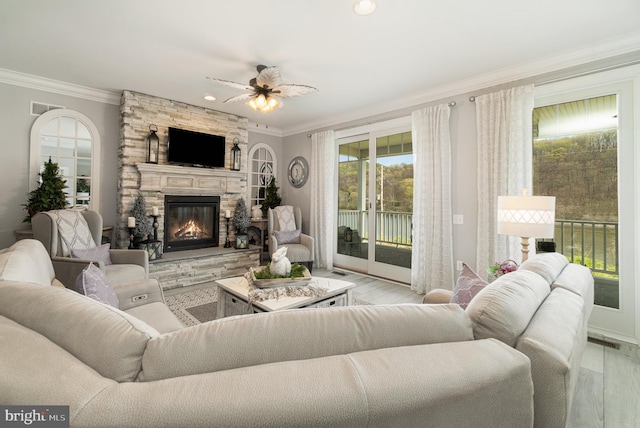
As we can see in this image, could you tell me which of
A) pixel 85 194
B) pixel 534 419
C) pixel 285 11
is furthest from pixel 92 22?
pixel 534 419

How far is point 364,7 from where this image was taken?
2111 mm

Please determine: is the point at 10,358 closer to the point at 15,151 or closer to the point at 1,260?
the point at 1,260

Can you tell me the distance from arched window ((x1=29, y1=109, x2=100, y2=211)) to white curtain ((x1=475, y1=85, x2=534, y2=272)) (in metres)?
5.07

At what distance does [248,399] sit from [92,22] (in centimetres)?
321

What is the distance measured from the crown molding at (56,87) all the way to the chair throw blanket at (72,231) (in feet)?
6.32

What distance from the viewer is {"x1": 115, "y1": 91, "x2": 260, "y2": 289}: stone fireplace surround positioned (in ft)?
13.0

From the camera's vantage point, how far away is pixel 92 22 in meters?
2.38

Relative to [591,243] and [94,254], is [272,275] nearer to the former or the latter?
[94,254]

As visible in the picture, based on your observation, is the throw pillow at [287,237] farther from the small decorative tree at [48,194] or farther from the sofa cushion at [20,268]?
the sofa cushion at [20,268]

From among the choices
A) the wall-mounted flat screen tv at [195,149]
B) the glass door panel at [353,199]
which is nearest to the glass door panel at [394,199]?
the glass door panel at [353,199]

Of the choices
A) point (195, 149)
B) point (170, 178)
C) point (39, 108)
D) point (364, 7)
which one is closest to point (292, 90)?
point (364, 7)

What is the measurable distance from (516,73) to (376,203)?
7.65 feet

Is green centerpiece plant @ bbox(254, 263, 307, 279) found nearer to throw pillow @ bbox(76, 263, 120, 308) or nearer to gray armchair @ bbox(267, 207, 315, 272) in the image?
throw pillow @ bbox(76, 263, 120, 308)

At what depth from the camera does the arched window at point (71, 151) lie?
3.62 m
